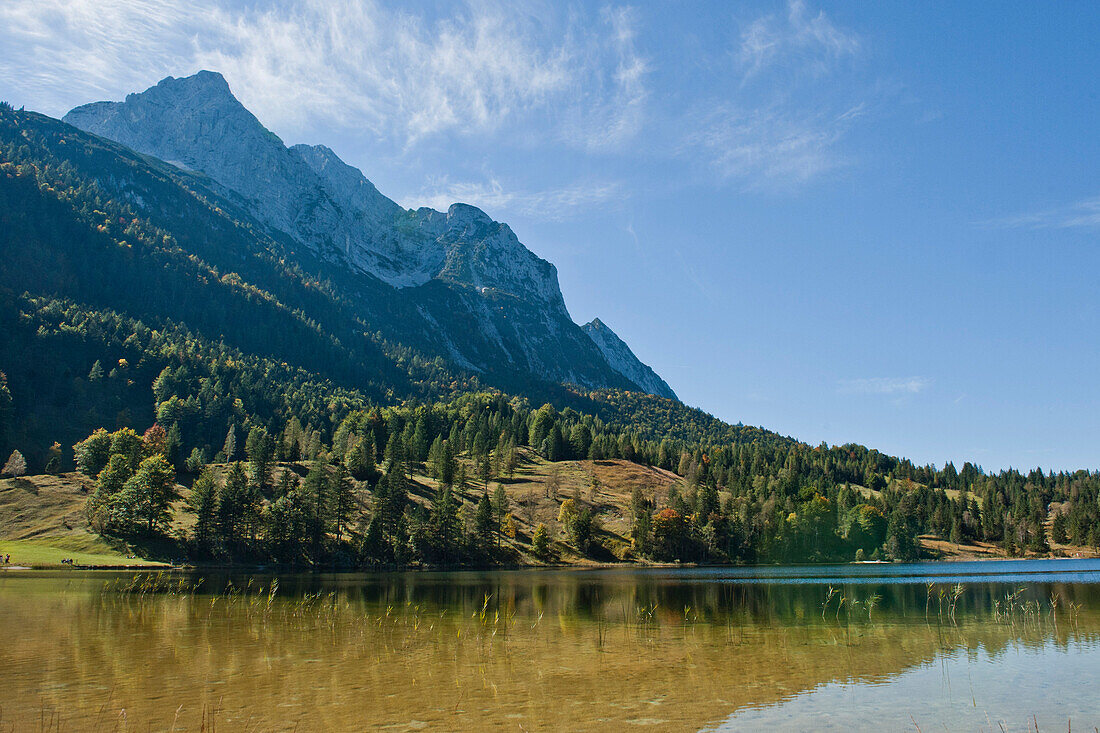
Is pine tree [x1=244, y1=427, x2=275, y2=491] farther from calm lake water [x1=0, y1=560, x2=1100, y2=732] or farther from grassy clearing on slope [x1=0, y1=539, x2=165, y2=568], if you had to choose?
calm lake water [x1=0, y1=560, x2=1100, y2=732]

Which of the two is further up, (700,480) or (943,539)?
(700,480)

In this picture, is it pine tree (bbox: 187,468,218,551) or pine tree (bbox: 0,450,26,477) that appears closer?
pine tree (bbox: 187,468,218,551)

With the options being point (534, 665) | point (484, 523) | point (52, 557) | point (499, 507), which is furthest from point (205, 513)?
point (534, 665)

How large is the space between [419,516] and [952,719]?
109693 mm

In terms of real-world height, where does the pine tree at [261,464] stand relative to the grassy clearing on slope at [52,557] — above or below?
above

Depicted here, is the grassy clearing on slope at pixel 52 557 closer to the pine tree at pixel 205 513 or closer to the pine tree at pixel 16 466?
the pine tree at pixel 205 513

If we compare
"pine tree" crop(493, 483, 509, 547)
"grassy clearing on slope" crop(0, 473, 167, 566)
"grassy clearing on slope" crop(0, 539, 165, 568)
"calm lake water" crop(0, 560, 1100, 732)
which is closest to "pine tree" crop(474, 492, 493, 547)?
"pine tree" crop(493, 483, 509, 547)

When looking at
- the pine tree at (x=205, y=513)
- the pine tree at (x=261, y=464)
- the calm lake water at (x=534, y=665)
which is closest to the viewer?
the calm lake water at (x=534, y=665)

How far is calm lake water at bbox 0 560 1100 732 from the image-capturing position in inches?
779

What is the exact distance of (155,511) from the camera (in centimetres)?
10319

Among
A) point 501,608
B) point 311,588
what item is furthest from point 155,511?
point 501,608

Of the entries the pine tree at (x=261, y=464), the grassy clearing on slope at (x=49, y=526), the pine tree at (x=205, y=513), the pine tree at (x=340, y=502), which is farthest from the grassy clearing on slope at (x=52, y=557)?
the pine tree at (x=261, y=464)

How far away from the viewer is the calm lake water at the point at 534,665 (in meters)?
19.8

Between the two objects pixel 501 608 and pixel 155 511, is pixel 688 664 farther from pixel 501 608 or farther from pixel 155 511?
pixel 155 511
